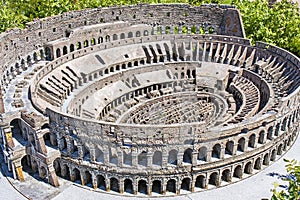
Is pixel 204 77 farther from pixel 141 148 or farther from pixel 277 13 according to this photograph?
pixel 141 148

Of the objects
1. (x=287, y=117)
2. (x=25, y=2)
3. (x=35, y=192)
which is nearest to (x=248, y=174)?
(x=287, y=117)

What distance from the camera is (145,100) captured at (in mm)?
73625

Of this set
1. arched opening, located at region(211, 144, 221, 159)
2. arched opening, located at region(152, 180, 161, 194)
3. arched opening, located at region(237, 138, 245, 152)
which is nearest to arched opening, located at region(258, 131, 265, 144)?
arched opening, located at region(237, 138, 245, 152)

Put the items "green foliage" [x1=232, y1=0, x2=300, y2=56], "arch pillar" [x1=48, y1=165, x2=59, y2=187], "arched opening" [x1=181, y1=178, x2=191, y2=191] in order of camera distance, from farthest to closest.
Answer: "green foliage" [x1=232, y1=0, x2=300, y2=56]
"arched opening" [x1=181, y1=178, x2=191, y2=191]
"arch pillar" [x1=48, y1=165, x2=59, y2=187]

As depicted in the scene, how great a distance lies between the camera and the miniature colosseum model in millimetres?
47375

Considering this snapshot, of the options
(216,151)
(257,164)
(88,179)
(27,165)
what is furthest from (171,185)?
(27,165)

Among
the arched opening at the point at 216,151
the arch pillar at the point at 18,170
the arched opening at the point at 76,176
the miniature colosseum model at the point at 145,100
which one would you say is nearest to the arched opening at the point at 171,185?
the miniature colosseum model at the point at 145,100

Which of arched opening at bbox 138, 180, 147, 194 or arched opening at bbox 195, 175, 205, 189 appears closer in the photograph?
arched opening at bbox 195, 175, 205, 189

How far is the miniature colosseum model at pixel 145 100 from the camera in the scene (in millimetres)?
47375

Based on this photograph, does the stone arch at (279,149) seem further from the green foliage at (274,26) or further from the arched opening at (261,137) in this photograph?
the green foliage at (274,26)

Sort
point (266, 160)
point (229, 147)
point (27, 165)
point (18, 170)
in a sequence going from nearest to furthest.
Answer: point (229, 147) < point (18, 170) < point (266, 160) < point (27, 165)

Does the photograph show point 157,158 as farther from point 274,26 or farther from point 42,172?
point 274,26

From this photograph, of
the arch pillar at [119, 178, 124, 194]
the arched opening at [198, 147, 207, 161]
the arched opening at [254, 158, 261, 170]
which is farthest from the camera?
the arched opening at [254, 158, 261, 170]

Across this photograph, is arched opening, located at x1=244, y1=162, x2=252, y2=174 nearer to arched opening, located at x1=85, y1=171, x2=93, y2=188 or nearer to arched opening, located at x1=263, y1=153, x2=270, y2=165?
arched opening, located at x1=263, y1=153, x2=270, y2=165
